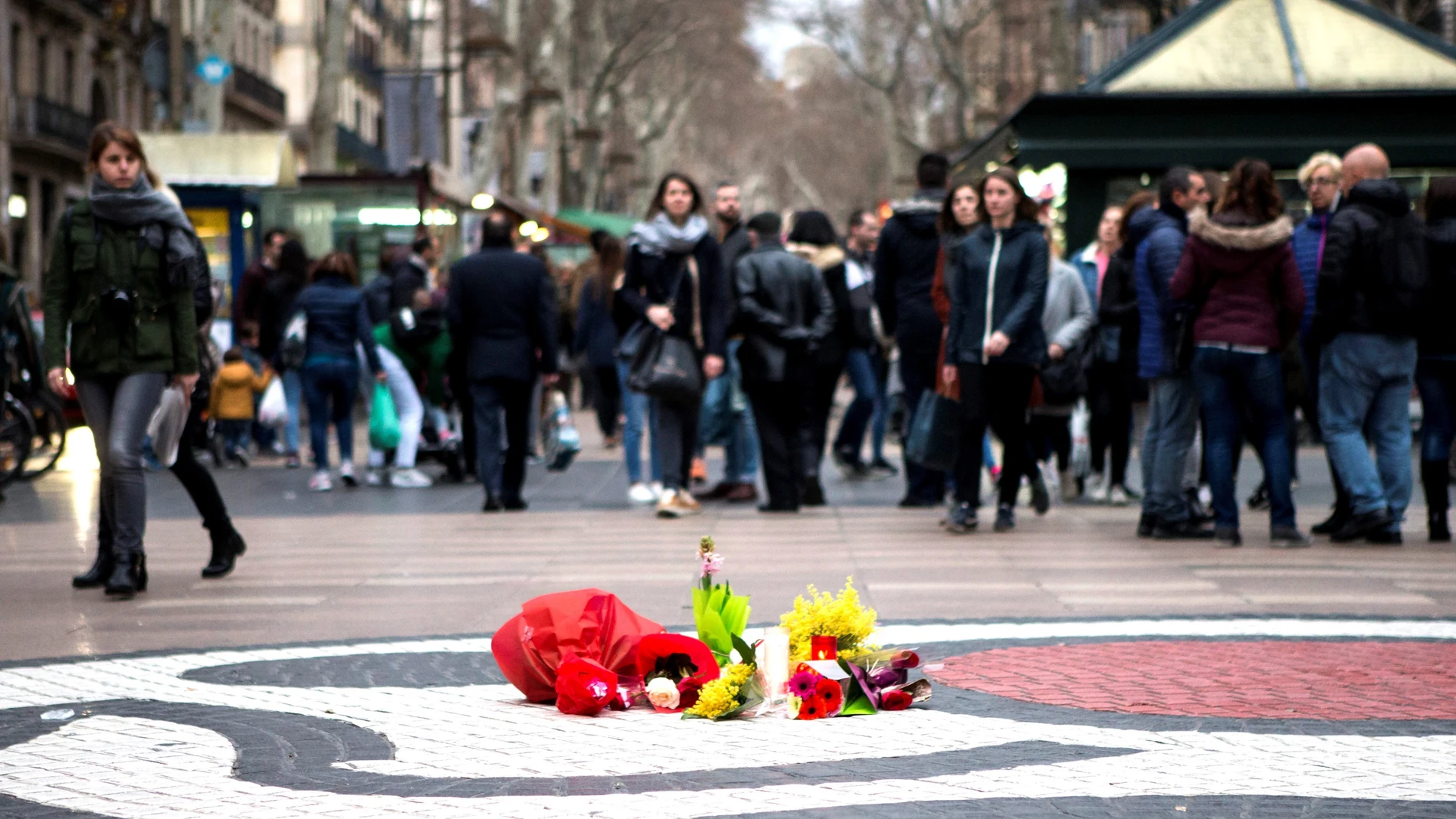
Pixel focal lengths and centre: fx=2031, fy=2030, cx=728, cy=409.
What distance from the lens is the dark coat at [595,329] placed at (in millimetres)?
17156

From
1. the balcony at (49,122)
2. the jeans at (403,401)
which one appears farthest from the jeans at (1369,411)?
the balcony at (49,122)

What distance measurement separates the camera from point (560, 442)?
1542 cm

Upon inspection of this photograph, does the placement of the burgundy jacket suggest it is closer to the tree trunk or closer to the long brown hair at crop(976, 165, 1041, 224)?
the long brown hair at crop(976, 165, 1041, 224)

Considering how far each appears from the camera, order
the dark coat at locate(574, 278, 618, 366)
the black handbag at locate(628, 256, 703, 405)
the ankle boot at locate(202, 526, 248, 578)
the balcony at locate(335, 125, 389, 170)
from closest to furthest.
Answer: the ankle boot at locate(202, 526, 248, 578) < the black handbag at locate(628, 256, 703, 405) < the dark coat at locate(574, 278, 618, 366) < the balcony at locate(335, 125, 389, 170)

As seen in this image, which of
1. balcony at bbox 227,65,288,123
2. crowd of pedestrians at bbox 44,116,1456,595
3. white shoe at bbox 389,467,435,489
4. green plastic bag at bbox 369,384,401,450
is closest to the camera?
crowd of pedestrians at bbox 44,116,1456,595

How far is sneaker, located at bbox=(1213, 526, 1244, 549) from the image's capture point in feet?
34.4

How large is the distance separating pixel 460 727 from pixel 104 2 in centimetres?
5008

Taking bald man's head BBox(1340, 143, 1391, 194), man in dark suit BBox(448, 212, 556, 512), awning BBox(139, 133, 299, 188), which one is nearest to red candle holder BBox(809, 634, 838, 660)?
bald man's head BBox(1340, 143, 1391, 194)

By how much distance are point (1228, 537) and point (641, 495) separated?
13.9 feet

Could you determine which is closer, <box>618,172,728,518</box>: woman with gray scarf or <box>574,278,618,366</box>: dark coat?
<box>618,172,728,518</box>: woman with gray scarf

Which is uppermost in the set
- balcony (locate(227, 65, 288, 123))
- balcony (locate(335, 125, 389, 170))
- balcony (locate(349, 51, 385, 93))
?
balcony (locate(349, 51, 385, 93))

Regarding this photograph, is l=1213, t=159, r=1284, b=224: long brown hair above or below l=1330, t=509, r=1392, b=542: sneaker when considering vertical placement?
above

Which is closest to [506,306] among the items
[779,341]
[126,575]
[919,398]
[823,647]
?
[779,341]

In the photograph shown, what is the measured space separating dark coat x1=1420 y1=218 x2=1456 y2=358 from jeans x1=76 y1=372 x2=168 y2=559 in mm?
6233
